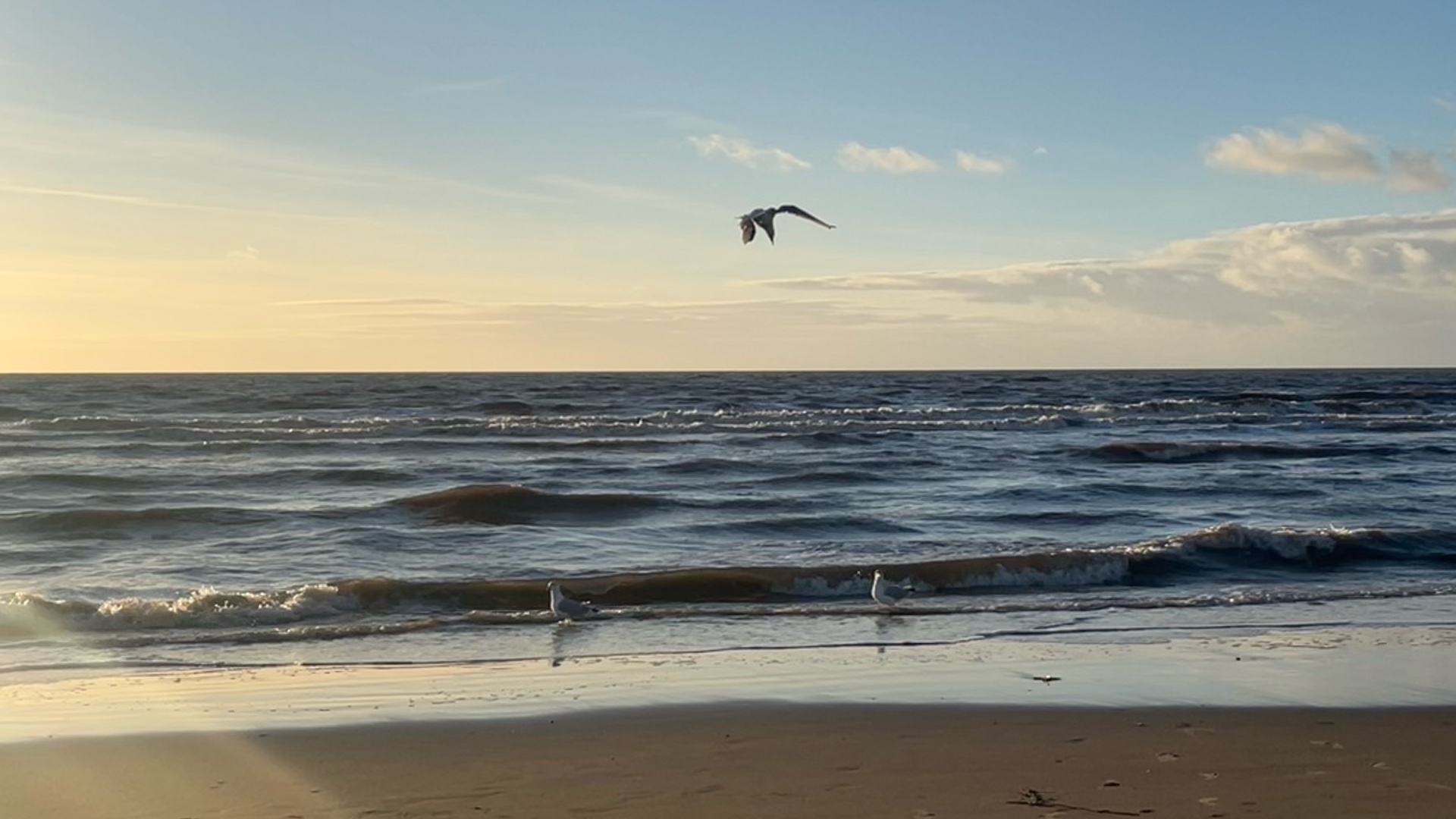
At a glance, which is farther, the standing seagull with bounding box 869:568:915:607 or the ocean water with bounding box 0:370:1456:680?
the standing seagull with bounding box 869:568:915:607

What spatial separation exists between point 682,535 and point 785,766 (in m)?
11.0

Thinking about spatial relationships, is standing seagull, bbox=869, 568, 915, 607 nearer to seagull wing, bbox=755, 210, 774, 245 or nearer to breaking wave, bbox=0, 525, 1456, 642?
breaking wave, bbox=0, 525, 1456, 642

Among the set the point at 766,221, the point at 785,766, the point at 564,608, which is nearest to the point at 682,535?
the point at 564,608

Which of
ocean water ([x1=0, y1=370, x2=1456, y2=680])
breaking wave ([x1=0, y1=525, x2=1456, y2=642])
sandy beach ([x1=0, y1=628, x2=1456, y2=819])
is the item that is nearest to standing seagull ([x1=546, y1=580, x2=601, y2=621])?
breaking wave ([x1=0, y1=525, x2=1456, y2=642])

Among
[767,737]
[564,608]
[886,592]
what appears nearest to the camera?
[767,737]

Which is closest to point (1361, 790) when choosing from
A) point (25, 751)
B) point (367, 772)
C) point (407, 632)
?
→ point (367, 772)

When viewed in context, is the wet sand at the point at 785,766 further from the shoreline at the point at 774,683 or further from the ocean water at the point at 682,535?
the ocean water at the point at 682,535

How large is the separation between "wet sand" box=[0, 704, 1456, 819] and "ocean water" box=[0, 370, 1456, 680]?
2723mm

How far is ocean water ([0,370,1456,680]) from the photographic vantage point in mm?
11531

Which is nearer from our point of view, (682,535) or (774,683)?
(774,683)

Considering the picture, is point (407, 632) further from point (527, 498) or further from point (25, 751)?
point (527, 498)

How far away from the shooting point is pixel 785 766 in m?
6.87

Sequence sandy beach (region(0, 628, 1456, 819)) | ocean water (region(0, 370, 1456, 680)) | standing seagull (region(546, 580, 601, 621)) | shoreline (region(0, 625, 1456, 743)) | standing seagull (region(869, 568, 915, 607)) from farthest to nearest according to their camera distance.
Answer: standing seagull (region(869, 568, 915, 607)) → standing seagull (region(546, 580, 601, 621)) → ocean water (region(0, 370, 1456, 680)) → shoreline (region(0, 625, 1456, 743)) → sandy beach (region(0, 628, 1456, 819))

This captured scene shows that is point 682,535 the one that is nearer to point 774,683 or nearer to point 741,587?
point 741,587
